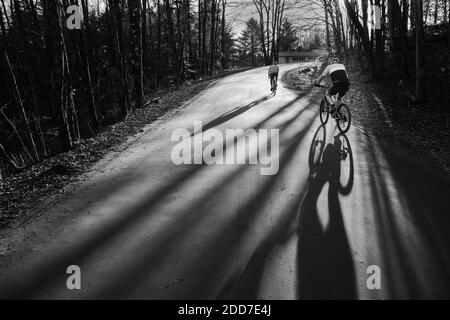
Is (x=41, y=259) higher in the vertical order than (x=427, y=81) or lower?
lower

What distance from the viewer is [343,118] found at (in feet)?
34.3

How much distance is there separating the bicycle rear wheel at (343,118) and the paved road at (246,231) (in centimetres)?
123

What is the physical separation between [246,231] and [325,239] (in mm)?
1141

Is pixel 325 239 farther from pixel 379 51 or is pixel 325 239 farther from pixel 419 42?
pixel 379 51

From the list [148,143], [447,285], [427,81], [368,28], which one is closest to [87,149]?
[148,143]

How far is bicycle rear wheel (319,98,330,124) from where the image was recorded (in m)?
11.6

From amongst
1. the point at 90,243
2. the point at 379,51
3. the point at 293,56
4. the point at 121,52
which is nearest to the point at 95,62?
the point at 121,52

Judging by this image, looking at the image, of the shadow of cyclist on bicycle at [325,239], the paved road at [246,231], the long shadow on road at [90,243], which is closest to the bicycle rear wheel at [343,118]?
the paved road at [246,231]

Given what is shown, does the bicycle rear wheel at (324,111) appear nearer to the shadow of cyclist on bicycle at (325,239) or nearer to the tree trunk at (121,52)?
the shadow of cyclist on bicycle at (325,239)

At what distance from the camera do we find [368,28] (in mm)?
21906

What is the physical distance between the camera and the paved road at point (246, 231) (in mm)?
4270

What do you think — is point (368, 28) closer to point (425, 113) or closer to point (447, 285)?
point (425, 113)

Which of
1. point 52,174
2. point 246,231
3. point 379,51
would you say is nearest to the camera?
point 246,231
